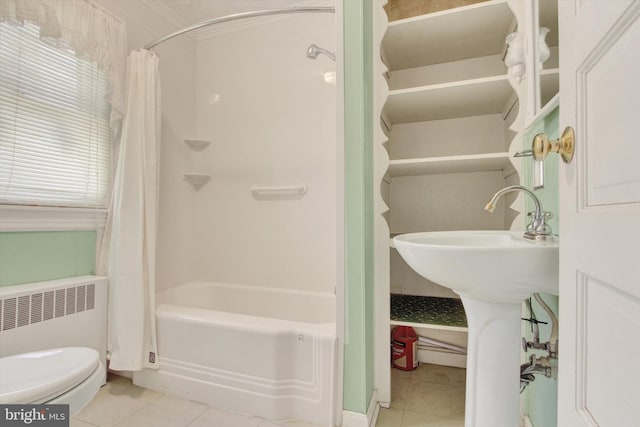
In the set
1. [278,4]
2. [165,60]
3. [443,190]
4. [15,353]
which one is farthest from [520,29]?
[15,353]

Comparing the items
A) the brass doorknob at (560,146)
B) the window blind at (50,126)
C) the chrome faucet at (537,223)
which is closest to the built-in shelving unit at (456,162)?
the chrome faucet at (537,223)

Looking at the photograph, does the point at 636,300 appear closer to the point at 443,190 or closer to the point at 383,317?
the point at 383,317

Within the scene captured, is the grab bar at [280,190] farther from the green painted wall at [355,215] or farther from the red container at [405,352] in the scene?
the red container at [405,352]

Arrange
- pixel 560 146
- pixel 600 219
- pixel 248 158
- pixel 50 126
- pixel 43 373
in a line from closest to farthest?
pixel 600 219 < pixel 560 146 < pixel 43 373 < pixel 50 126 < pixel 248 158

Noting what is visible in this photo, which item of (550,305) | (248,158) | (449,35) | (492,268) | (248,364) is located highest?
(449,35)

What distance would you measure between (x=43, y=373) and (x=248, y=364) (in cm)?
72

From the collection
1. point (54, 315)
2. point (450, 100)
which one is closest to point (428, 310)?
point (450, 100)

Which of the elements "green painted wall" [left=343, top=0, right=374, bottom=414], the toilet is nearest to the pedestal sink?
"green painted wall" [left=343, top=0, right=374, bottom=414]

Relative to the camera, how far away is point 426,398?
4.84ft

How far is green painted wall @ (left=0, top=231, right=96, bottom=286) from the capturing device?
1.29 m

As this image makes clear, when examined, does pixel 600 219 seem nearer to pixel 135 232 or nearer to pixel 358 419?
pixel 358 419

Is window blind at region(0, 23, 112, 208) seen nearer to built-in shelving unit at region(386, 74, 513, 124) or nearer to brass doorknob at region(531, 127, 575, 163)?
built-in shelving unit at region(386, 74, 513, 124)

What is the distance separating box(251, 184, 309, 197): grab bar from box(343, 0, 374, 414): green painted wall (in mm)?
797

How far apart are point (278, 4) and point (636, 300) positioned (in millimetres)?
2366
